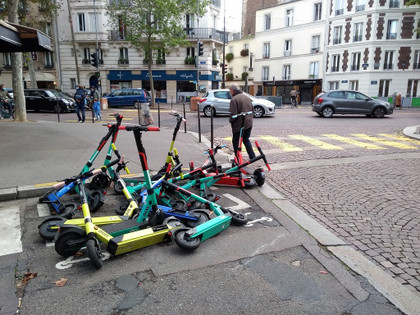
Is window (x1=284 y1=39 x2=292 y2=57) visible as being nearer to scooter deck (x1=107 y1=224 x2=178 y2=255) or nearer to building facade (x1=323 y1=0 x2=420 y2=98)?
building facade (x1=323 y1=0 x2=420 y2=98)

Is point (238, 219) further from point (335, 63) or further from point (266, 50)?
point (266, 50)

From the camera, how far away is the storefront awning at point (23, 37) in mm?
7338

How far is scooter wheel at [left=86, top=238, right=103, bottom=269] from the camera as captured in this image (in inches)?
122

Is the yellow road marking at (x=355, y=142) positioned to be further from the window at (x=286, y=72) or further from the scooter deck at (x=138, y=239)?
the window at (x=286, y=72)

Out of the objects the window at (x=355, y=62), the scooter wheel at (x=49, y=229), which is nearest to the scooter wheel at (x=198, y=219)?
the scooter wheel at (x=49, y=229)

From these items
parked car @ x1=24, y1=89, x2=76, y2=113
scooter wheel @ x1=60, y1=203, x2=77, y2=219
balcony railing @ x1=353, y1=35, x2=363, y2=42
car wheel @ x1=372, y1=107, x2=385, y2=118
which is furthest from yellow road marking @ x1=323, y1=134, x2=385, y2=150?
balcony railing @ x1=353, y1=35, x2=363, y2=42

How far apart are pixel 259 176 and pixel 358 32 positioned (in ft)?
114

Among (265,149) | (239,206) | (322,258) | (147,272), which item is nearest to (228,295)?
(147,272)

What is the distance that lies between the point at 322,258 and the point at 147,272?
1.81 metres

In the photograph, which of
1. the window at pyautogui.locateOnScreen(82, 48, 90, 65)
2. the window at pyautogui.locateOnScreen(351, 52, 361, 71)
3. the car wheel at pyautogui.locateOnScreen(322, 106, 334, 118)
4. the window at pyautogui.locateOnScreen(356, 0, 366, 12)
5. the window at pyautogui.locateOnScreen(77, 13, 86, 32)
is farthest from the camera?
the window at pyautogui.locateOnScreen(82, 48, 90, 65)

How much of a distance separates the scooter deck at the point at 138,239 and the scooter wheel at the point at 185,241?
0.45ft

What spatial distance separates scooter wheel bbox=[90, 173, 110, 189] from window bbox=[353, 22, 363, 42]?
117ft

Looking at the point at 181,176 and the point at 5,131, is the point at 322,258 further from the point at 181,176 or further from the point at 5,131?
the point at 5,131

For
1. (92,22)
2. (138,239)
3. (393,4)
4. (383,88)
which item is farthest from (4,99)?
(393,4)
